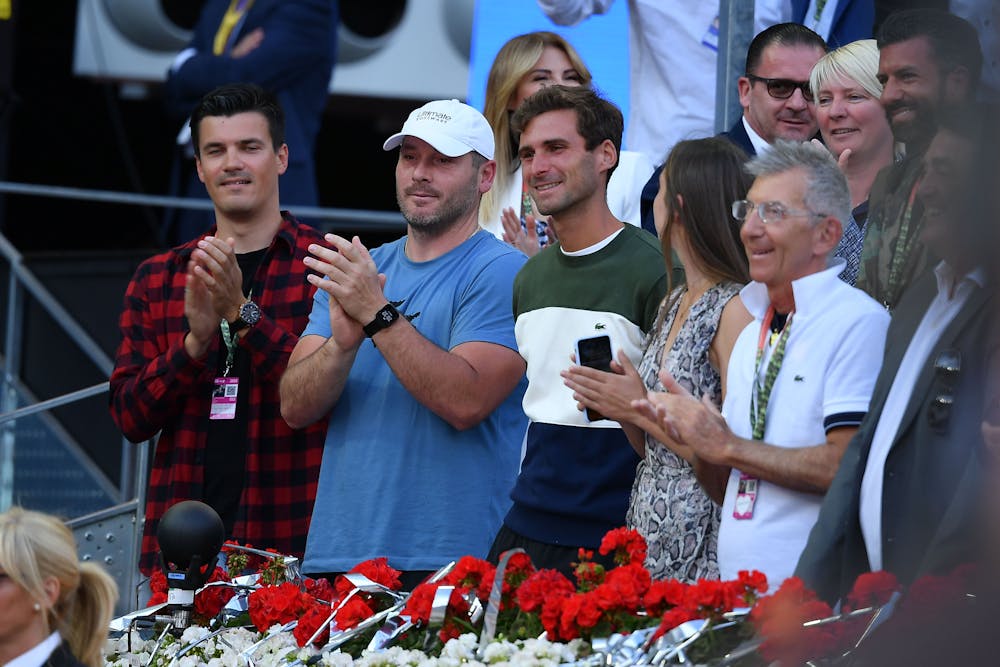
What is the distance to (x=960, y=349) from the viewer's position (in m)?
2.98

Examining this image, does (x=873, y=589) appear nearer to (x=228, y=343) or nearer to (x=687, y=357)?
(x=687, y=357)

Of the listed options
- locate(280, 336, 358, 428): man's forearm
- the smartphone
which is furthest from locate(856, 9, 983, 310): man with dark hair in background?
locate(280, 336, 358, 428): man's forearm

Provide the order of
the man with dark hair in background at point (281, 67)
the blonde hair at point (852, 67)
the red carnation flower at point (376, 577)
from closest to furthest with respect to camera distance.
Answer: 1. the red carnation flower at point (376, 577)
2. the blonde hair at point (852, 67)
3. the man with dark hair in background at point (281, 67)

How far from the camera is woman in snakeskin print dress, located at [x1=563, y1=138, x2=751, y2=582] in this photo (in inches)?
143

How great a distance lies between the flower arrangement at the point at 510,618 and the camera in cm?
285

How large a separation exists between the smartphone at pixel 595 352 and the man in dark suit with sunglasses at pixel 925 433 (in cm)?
77

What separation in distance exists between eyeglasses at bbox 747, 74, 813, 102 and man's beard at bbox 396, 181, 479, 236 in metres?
1.03

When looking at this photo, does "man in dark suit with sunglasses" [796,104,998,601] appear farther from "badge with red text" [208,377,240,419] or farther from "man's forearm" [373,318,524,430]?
"badge with red text" [208,377,240,419]

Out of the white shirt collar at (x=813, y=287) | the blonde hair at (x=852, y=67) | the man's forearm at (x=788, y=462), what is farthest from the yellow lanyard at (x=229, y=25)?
the man's forearm at (x=788, y=462)

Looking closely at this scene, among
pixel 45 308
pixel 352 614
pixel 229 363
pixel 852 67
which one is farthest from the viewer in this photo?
pixel 45 308

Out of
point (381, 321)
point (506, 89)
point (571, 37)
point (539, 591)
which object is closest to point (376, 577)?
point (539, 591)

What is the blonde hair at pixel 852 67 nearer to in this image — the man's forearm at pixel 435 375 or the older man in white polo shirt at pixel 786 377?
the older man in white polo shirt at pixel 786 377

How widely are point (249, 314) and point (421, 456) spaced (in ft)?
2.50

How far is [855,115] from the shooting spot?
14.8 feet
